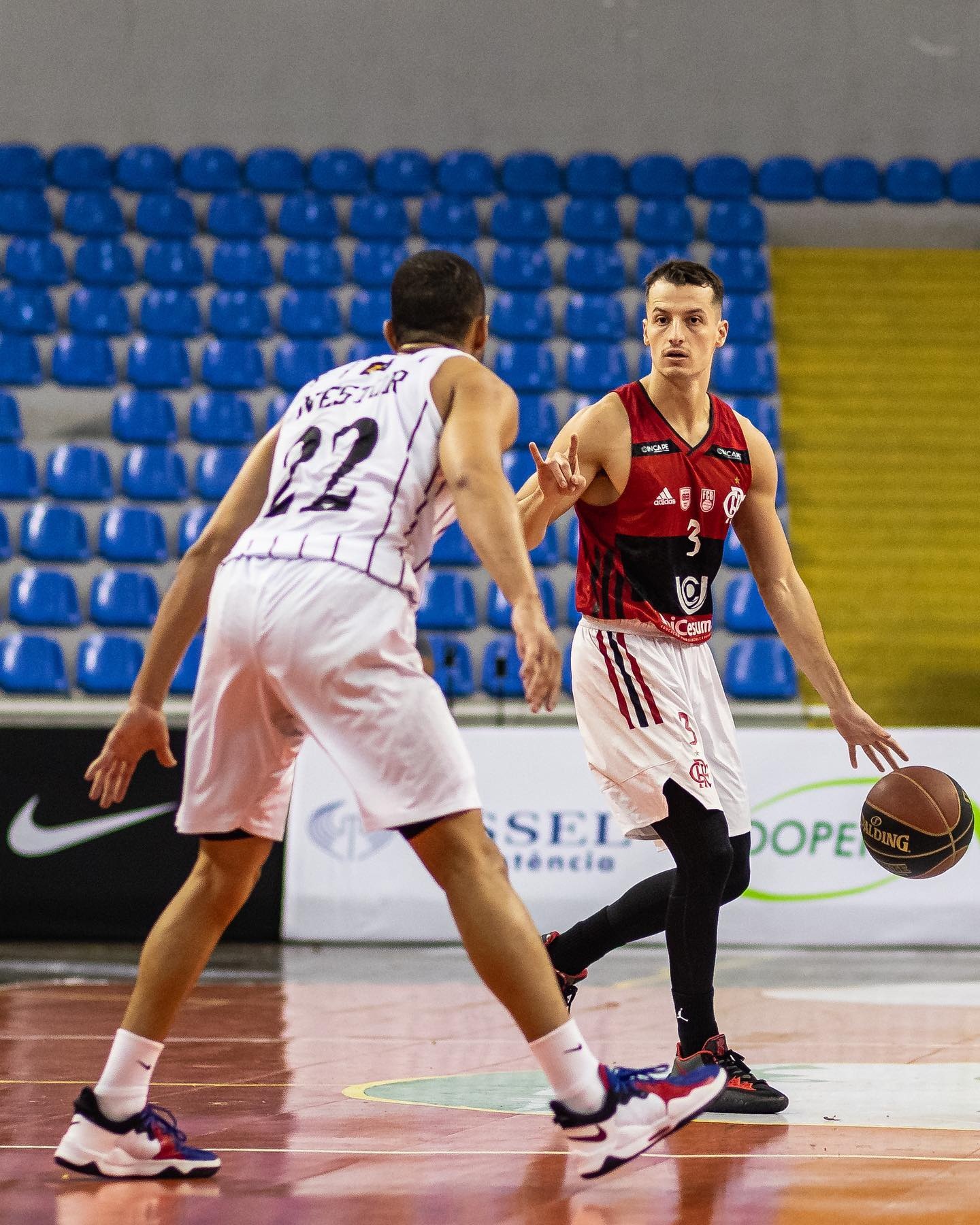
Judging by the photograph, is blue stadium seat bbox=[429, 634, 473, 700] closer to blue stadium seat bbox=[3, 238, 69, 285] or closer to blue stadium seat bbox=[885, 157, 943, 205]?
blue stadium seat bbox=[3, 238, 69, 285]

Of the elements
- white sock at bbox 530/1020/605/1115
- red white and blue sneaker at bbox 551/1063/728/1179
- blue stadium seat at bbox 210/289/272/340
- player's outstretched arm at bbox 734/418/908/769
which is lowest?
red white and blue sneaker at bbox 551/1063/728/1179

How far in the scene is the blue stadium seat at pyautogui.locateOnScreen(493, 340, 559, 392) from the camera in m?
12.4

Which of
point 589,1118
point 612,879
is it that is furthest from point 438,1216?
point 612,879

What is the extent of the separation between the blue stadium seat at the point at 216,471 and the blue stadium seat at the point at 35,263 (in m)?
2.31

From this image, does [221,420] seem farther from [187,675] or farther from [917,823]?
[917,823]

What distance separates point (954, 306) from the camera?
13.7 meters

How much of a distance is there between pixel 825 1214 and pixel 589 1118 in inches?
18.8

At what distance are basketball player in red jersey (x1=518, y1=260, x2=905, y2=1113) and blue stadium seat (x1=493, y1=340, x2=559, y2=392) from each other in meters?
7.61

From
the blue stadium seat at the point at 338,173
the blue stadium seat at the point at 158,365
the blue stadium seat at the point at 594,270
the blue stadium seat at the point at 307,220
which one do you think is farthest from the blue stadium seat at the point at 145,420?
the blue stadium seat at the point at 594,270

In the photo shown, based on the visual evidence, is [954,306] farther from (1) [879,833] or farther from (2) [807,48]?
(1) [879,833]

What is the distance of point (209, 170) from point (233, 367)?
2.14 metres

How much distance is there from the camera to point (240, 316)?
12680mm

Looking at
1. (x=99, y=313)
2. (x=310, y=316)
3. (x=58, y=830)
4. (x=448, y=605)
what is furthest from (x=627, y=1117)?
(x=99, y=313)

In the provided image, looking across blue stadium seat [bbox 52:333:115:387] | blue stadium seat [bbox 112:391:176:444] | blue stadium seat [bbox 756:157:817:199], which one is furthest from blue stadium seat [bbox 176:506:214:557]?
blue stadium seat [bbox 756:157:817:199]
